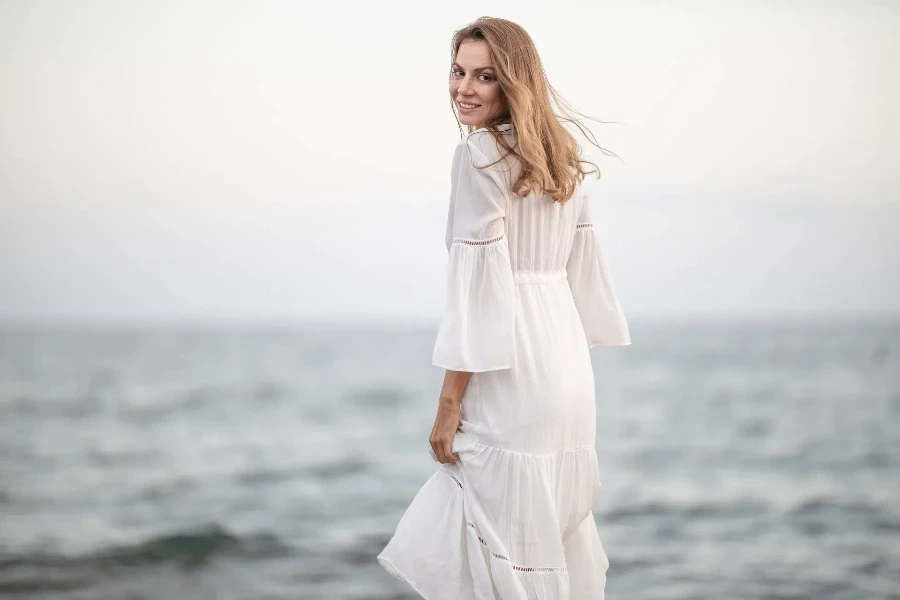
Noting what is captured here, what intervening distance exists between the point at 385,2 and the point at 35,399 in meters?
5.82

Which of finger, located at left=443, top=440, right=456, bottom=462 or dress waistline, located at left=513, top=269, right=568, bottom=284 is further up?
dress waistline, located at left=513, top=269, right=568, bottom=284

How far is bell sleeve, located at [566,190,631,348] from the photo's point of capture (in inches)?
78.7

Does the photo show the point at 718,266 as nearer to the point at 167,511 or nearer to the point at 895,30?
the point at 895,30

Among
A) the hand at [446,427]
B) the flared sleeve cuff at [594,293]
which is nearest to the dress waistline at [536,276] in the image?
the flared sleeve cuff at [594,293]

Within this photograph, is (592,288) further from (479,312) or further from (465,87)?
(465,87)

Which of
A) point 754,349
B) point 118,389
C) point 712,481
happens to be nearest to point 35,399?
point 118,389

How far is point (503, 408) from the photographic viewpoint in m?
1.80

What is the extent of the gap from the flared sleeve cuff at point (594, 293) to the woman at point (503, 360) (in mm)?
134

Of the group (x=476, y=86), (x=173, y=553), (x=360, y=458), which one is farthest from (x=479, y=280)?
(x=360, y=458)

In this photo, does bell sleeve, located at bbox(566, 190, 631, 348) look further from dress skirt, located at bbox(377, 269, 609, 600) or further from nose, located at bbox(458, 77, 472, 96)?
nose, located at bbox(458, 77, 472, 96)

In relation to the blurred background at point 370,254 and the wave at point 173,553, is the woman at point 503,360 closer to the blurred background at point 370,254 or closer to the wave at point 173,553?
the blurred background at point 370,254

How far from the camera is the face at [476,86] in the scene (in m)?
1.81

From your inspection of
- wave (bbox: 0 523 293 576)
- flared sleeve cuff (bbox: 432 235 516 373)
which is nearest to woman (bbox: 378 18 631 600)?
flared sleeve cuff (bbox: 432 235 516 373)

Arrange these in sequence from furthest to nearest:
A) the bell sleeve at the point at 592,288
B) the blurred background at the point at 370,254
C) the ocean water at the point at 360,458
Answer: the blurred background at the point at 370,254, the ocean water at the point at 360,458, the bell sleeve at the point at 592,288
